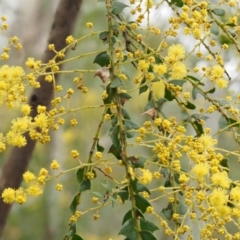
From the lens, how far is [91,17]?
2178mm

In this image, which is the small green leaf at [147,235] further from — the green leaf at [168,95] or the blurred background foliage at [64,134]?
the blurred background foliage at [64,134]

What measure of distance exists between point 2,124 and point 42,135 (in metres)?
1.43

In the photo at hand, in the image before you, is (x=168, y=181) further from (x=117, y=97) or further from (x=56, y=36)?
(x=56, y=36)

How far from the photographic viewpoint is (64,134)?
85.2 inches

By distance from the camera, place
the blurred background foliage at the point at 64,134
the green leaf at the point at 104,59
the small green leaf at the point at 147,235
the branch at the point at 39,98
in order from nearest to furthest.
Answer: the small green leaf at the point at 147,235, the green leaf at the point at 104,59, the branch at the point at 39,98, the blurred background foliage at the point at 64,134

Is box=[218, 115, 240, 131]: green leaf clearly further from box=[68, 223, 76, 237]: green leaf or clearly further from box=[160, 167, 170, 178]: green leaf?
box=[68, 223, 76, 237]: green leaf

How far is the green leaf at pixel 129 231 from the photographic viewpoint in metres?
0.55

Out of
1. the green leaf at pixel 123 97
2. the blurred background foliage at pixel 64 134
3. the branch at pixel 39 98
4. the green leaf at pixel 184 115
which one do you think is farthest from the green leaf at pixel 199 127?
the blurred background foliage at pixel 64 134

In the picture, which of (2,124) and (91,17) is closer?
(2,124)

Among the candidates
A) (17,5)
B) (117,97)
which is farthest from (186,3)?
(17,5)

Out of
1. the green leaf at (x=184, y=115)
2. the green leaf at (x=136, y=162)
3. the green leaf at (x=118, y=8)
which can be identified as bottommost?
the green leaf at (x=136, y=162)

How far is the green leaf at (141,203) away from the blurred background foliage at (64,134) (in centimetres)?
94

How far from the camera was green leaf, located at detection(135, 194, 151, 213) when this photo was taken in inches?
22.3

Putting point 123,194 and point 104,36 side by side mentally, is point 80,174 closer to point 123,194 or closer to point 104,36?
point 123,194
